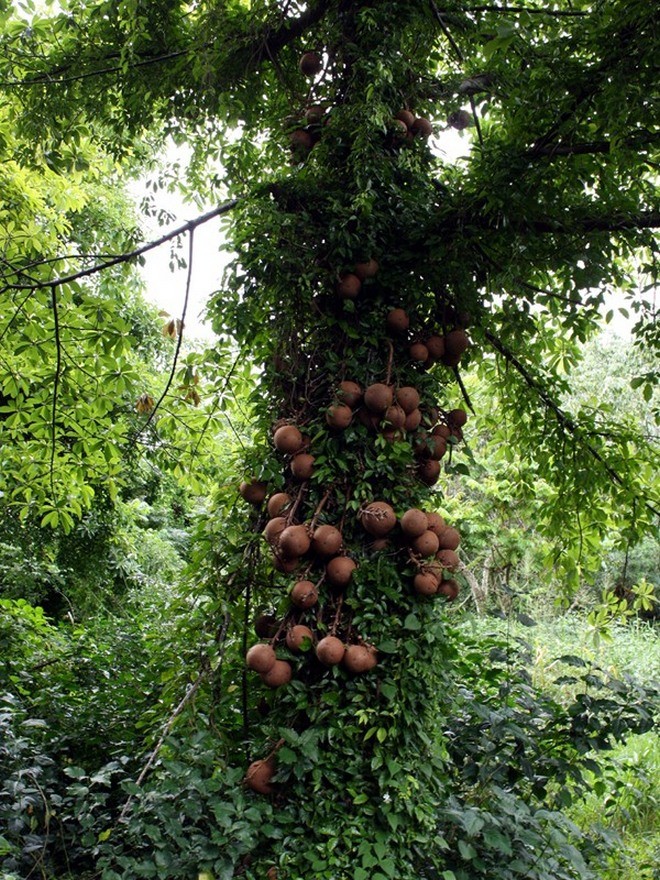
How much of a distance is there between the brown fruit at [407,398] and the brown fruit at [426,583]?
532 millimetres

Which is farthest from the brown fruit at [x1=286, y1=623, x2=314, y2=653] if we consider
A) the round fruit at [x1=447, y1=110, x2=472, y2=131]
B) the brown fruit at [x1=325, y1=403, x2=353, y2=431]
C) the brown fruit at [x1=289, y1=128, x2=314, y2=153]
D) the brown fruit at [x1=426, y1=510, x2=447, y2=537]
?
the round fruit at [x1=447, y1=110, x2=472, y2=131]

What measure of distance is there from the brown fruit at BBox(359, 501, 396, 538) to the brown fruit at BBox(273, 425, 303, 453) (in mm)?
304

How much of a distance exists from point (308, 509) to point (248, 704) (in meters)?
0.76

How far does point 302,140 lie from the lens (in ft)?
9.54

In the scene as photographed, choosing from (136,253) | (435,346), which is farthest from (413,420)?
(136,253)

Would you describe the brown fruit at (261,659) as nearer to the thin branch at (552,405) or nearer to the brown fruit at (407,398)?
the brown fruit at (407,398)

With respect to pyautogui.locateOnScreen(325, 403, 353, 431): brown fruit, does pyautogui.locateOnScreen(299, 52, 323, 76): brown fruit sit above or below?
above

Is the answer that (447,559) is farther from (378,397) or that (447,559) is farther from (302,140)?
(302,140)

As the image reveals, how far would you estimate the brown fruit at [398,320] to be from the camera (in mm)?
2555

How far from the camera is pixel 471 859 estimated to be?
2.21m

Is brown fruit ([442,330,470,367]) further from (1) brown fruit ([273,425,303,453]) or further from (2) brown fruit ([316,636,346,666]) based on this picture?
(2) brown fruit ([316,636,346,666])

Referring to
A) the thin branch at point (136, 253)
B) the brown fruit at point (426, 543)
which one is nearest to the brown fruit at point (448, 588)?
the brown fruit at point (426, 543)

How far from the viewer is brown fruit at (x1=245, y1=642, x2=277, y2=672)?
2102 mm

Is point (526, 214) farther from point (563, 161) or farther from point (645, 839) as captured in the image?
point (645, 839)
